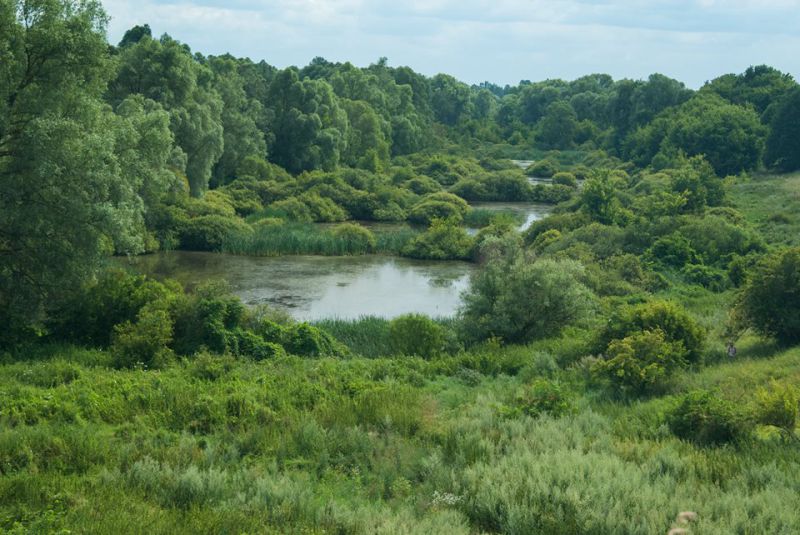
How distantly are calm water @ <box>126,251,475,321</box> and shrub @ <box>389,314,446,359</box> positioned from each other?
5365mm

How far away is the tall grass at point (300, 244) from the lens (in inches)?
1543

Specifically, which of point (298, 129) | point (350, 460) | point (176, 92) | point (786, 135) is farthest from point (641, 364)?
point (298, 129)

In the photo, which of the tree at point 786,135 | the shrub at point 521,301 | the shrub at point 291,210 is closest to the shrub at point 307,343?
the shrub at point 521,301

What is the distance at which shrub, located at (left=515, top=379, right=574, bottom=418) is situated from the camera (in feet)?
43.0

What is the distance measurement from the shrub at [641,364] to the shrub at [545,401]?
1.72m

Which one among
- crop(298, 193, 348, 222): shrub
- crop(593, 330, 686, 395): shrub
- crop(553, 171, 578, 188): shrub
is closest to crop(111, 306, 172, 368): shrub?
crop(593, 330, 686, 395): shrub

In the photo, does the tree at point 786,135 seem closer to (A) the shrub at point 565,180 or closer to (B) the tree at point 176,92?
(A) the shrub at point 565,180

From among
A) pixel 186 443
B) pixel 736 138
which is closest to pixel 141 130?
pixel 186 443

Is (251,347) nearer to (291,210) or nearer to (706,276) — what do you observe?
(706,276)

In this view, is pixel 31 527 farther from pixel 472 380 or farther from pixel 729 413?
pixel 472 380

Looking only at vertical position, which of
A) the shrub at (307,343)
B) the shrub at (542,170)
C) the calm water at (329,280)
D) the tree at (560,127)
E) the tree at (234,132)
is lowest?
the calm water at (329,280)

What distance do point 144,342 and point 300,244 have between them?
72.8 ft

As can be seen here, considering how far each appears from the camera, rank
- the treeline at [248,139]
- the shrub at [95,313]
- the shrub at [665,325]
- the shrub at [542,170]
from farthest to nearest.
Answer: the shrub at [542,170], the shrub at [95,313], the treeline at [248,139], the shrub at [665,325]

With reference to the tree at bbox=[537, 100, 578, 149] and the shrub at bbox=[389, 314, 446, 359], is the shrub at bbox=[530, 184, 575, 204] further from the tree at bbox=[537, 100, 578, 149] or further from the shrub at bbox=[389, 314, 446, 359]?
the tree at bbox=[537, 100, 578, 149]
